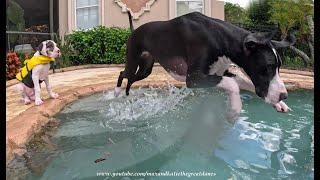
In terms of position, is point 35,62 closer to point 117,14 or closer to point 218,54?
point 218,54

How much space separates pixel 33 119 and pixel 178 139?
4.60 ft

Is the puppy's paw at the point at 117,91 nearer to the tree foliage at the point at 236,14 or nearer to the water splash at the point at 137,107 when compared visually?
the water splash at the point at 137,107

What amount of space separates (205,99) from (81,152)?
2015mm

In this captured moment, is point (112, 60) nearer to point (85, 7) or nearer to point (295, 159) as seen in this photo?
point (85, 7)

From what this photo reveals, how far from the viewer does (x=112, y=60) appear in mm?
8188

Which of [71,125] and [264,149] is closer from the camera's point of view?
[264,149]

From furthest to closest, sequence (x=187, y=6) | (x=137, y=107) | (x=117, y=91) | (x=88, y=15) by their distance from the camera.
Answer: (x=88, y=15) → (x=187, y=6) → (x=117, y=91) → (x=137, y=107)

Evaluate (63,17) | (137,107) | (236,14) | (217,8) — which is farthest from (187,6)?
(137,107)

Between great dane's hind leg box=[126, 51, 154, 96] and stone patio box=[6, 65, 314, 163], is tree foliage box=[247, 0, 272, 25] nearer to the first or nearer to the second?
stone patio box=[6, 65, 314, 163]

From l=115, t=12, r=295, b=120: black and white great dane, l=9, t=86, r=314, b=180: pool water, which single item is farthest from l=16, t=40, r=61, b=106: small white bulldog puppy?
l=115, t=12, r=295, b=120: black and white great dane

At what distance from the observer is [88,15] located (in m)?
10.2

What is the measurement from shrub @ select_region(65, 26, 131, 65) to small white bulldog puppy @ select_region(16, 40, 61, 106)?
3.51 m

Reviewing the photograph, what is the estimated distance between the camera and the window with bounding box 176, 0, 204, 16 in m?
9.63
